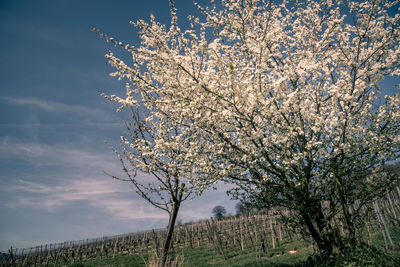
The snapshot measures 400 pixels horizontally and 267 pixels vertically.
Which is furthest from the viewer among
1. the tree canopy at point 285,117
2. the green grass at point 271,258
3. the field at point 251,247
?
the green grass at point 271,258

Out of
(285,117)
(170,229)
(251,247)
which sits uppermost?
(285,117)

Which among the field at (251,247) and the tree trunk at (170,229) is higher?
the tree trunk at (170,229)

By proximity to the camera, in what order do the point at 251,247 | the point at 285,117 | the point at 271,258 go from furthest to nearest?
the point at 251,247 < the point at 271,258 < the point at 285,117

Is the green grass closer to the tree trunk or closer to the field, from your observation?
the field

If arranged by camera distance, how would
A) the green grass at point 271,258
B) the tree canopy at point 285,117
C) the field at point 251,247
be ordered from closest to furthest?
the tree canopy at point 285,117 → the field at point 251,247 → the green grass at point 271,258

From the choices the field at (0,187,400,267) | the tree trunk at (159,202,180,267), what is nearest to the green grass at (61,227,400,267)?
the field at (0,187,400,267)

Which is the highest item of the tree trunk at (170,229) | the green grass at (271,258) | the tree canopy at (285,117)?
the tree canopy at (285,117)

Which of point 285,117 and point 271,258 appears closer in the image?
point 285,117

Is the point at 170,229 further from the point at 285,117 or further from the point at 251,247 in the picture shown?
the point at 251,247

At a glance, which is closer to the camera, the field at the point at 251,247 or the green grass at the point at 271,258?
the field at the point at 251,247

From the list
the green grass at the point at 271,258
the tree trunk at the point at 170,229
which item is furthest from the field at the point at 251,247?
the tree trunk at the point at 170,229

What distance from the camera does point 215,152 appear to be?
5.69 meters

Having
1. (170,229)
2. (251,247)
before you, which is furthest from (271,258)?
(170,229)

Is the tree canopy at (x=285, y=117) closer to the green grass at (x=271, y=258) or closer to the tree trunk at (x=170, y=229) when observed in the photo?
the tree trunk at (x=170, y=229)
